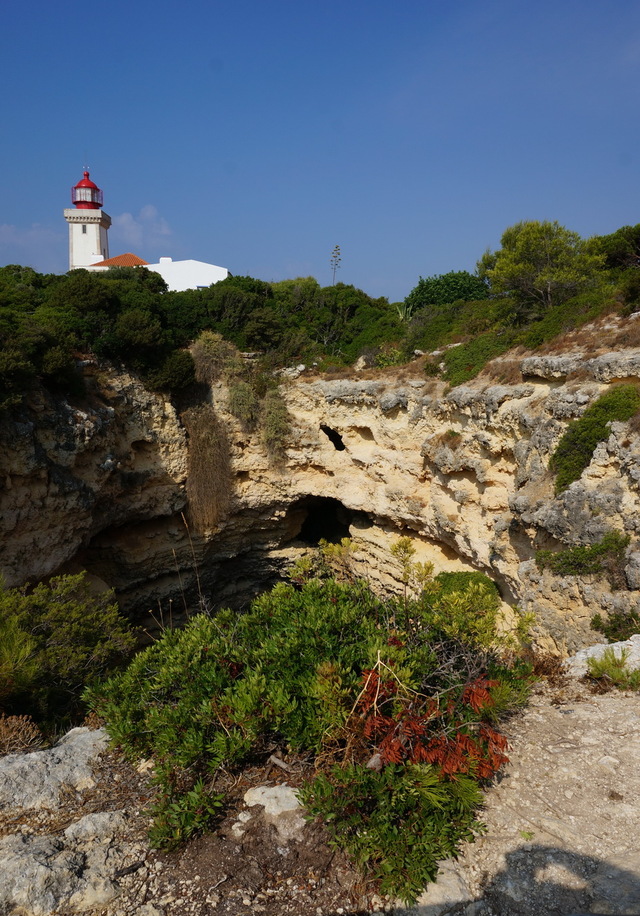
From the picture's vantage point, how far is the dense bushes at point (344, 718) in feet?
13.1

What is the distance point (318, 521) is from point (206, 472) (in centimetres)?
706

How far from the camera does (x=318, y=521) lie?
24562 mm

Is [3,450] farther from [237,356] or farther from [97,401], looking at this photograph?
[237,356]

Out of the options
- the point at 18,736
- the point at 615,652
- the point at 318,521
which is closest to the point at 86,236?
the point at 318,521

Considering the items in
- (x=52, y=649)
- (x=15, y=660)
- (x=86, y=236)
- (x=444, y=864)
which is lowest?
(x=52, y=649)

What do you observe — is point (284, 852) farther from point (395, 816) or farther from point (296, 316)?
point (296, 316)

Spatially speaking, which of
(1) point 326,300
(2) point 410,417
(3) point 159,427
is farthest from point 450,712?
(1) point 326,300

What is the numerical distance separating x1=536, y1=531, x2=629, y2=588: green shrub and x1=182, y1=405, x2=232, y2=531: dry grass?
11910 millimetres

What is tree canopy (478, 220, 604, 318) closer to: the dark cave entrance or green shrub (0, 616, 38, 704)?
the dark cave entrance

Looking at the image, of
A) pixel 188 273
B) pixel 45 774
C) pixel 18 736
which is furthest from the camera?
pixel 188 273

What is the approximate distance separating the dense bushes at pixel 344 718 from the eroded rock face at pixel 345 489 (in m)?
5.38

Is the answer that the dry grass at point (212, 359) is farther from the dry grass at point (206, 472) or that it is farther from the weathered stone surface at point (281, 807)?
the weathered stone surface at point (281, 807)

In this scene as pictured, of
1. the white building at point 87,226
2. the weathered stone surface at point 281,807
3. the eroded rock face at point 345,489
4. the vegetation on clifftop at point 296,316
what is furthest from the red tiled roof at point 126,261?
the weathered stone surface at point 281,807

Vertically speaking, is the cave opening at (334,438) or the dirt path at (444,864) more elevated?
the cave opening at (334,438)
